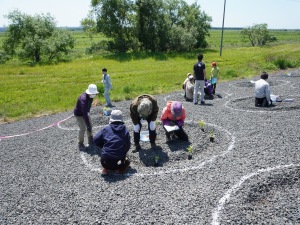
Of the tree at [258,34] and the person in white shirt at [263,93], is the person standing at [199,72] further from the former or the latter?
the tree at [258,34]

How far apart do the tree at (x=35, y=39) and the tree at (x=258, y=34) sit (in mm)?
61943

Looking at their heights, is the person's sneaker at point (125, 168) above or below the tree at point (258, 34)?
below

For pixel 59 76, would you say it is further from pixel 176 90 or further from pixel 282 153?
pixel 282 153

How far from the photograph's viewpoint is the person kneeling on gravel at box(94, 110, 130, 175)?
723 cm

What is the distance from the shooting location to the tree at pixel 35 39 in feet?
136

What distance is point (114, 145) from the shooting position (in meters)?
7.23

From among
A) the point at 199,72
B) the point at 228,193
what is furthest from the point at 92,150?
the point at 199,72

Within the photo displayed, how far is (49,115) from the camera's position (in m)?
14.6

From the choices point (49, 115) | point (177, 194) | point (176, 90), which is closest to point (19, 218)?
point (177, 194)

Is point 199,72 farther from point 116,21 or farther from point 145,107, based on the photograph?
point 116,21

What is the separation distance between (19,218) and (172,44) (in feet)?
155

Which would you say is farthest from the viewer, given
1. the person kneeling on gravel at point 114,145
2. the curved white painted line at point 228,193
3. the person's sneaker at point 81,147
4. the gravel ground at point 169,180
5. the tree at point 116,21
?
the tree at point 116,21

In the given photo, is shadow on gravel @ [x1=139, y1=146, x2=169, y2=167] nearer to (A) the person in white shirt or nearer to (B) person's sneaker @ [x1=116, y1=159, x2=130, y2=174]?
(B) person's sneaker @ [x1=116, y1=159, x2=130, y2=174]

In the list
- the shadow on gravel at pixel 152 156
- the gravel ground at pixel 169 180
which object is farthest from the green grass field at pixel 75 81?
the shadow on gravel at pixel 152 156
